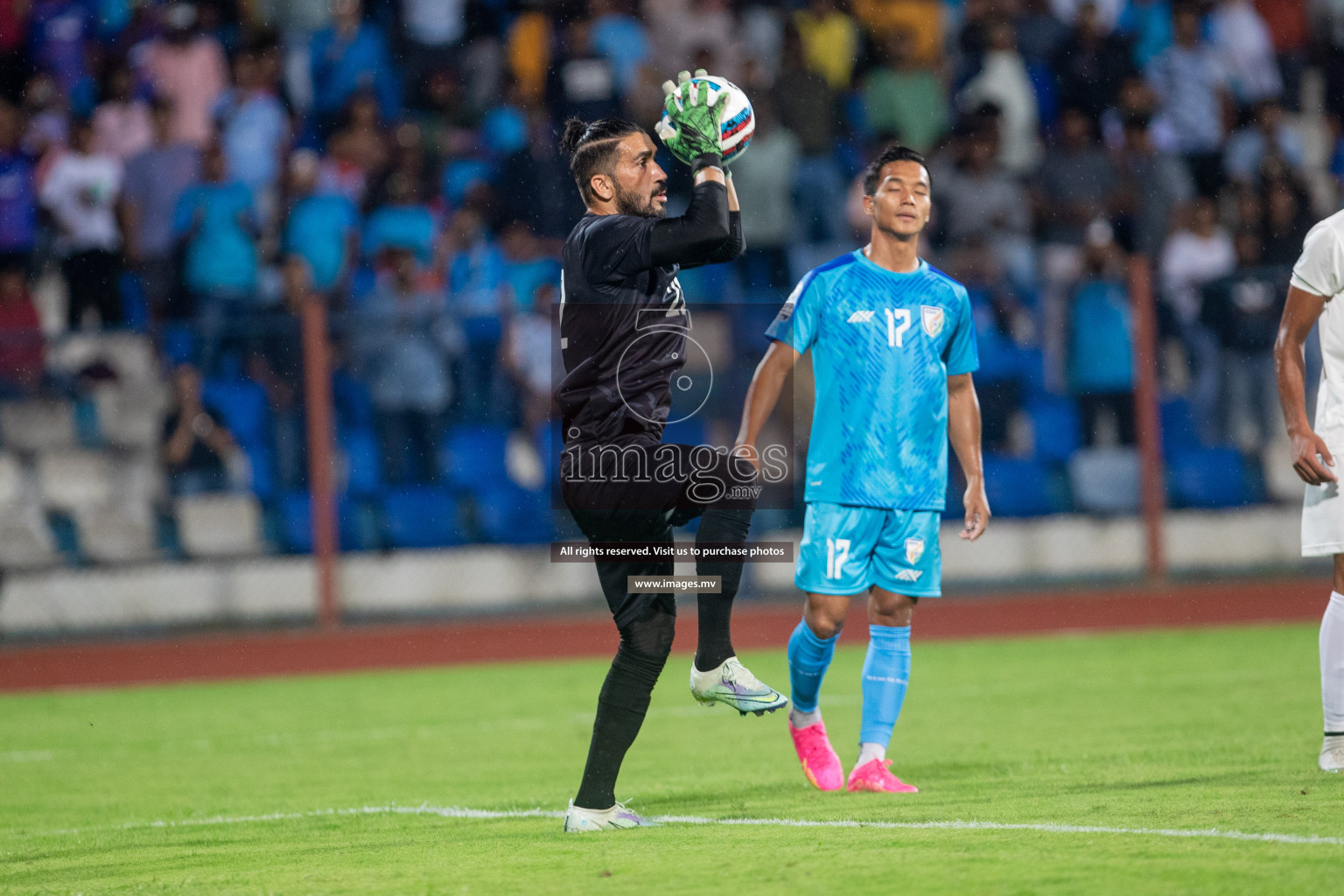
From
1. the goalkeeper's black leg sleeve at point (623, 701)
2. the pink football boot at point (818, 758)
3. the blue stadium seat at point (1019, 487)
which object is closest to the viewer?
the goalkeeper's black leg sleeve at point (623, 701)

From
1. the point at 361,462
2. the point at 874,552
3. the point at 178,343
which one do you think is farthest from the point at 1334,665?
the point at 178,343

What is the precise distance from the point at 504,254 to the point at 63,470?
3992mm

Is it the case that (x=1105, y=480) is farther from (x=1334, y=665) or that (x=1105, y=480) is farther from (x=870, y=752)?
(x=870, y=752)

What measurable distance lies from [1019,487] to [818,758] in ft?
26.2

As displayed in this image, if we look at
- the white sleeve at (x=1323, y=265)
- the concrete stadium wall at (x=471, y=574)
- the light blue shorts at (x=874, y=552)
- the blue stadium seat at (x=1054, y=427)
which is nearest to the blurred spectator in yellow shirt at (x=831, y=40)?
the blue stadium seat at (x=1054, y=427)

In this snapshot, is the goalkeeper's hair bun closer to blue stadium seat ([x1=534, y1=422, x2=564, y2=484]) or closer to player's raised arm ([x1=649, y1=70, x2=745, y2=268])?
player's raised arm ([x1=649, y1=70, x2=745, y2=268])

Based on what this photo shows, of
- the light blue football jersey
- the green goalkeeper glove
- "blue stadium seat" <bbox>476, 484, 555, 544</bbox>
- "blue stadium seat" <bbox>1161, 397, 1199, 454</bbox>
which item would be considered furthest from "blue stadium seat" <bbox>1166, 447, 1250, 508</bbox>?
the green goalkeeper glove

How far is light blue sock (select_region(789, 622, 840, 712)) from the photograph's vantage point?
6719 mm

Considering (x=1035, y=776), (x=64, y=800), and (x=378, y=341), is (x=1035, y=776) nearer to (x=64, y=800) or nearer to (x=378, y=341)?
(x=64, y=800)

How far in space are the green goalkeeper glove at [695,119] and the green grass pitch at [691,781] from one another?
7.33ft

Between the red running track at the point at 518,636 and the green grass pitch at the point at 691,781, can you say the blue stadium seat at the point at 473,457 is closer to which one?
the red running track at the point at 518,636

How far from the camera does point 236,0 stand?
1708 centimetres

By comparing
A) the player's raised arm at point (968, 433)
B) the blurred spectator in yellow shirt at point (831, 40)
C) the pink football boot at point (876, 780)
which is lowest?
the pink football boot at point (876, 780)

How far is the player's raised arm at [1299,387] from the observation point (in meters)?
6.44
